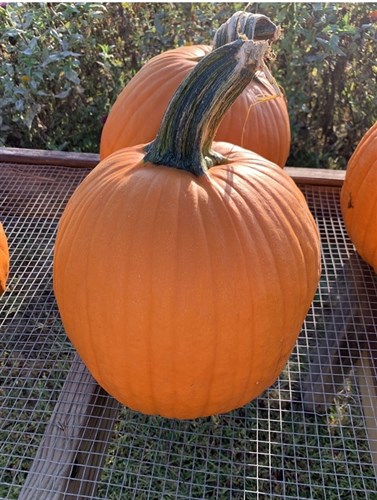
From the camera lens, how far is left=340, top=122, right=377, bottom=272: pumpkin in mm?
1294

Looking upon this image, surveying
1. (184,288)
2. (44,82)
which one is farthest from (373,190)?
(44,82)

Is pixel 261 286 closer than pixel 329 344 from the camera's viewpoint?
Yes

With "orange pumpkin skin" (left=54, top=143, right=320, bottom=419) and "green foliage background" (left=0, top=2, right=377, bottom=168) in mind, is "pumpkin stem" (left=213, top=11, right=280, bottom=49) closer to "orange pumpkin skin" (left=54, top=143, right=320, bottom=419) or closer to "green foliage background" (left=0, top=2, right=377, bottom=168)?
"orange pumpkin skin" (left=54, top=143, right=320, bottom=419)

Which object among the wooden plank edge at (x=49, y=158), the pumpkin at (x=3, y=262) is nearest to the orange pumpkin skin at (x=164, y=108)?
the wooden plank edge at (x=49, y=158)

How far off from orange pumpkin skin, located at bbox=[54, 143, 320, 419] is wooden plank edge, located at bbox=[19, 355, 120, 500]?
0.14m

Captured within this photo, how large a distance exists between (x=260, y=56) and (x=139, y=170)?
286 mm

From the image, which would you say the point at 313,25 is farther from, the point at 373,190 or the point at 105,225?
the point at 105,225

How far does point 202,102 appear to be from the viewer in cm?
94

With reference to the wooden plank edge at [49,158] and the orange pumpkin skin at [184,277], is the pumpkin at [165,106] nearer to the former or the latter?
the wooden plank edge at [49,158]

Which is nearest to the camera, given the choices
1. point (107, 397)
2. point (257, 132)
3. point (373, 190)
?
point (107, 397)

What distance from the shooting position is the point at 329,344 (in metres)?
1.30

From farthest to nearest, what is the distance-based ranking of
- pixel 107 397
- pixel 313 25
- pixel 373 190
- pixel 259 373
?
pixel 313 25 < pixel 373 190 < pixel 107 397 < pixel 259 373

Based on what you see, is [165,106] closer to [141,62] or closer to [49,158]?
[49,158]

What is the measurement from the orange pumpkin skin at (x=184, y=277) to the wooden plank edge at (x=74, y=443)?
0.14 meters
